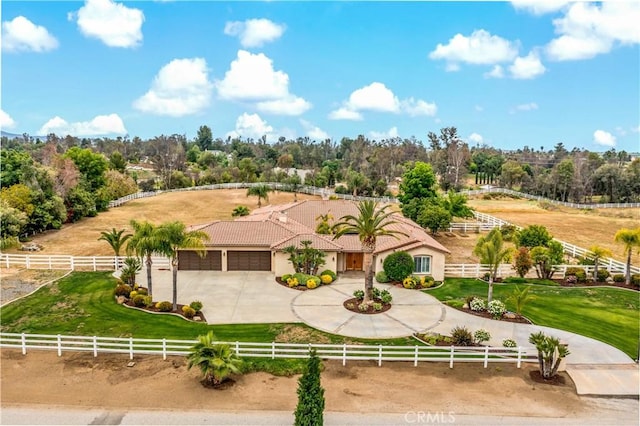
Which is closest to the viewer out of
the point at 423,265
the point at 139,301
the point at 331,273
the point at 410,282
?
the point at 139,301

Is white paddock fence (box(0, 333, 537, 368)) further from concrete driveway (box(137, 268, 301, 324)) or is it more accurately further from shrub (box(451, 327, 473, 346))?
concrete driveway (box(137, 268, 301, 324))

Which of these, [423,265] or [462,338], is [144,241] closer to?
[462,338]

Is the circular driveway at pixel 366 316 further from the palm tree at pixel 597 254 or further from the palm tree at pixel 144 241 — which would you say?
the palm tree at pixel 597 254

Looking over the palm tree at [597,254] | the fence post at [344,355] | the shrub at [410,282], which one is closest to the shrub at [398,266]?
the shrub at [410,282]

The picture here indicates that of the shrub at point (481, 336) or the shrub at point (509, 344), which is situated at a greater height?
the shrub at point (481, 336)

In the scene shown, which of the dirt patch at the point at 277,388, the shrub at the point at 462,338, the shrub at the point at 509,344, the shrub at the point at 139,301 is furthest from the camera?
the shrub at the point at 139,301

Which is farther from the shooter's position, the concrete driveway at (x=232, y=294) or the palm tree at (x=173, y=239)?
the concrete driveway at (x=232, y=294)

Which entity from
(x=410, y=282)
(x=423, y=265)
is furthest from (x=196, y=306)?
(x=423, y=265)

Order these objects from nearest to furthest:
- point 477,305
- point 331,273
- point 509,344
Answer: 1. point 509,344
2. point 477,305
3. point 331,273
